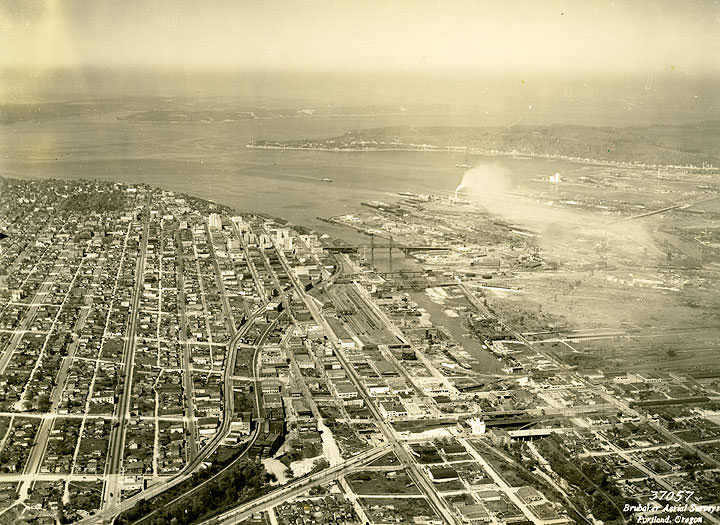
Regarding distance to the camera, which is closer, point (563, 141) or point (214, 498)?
point (214, 498)

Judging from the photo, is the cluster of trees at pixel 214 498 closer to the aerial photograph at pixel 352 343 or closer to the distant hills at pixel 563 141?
the aerial photograph at pixel 352 343

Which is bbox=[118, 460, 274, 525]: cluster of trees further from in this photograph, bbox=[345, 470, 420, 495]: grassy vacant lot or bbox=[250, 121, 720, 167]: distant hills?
bbox=[250, 121, 720, 167]: distant hills

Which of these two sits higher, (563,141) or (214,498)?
(563,141)

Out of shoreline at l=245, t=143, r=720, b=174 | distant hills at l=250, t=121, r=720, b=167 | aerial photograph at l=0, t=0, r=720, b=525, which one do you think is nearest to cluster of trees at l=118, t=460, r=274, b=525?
aerial photograph at l=0, t=0, r=720, b=525

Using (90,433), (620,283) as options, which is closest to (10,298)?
(90,433)

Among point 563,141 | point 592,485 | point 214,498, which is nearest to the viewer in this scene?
point 214,498

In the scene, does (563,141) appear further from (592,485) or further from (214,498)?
(214,498)

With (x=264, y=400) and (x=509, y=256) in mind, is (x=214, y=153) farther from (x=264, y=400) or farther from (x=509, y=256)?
(x=264, y=400)

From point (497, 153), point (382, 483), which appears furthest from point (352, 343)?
point (497, 153)

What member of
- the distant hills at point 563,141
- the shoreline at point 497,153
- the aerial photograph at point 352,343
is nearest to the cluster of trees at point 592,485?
the aerial photograph at point 352,343

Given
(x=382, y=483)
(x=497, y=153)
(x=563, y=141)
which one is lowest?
(x=382, y=483)
